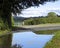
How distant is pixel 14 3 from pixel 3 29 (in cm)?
253

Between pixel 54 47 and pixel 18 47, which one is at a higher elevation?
pixel 54 47

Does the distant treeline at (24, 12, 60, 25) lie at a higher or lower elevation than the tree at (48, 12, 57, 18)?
lower

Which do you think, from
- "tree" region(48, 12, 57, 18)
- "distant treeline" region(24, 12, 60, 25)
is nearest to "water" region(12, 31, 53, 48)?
"distant treeline" region(24, 12, 60, 25)

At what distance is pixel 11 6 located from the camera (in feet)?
74.1

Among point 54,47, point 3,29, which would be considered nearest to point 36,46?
point 54,47

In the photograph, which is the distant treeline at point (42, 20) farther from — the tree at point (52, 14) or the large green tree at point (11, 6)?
the large green tree at point (11, 6)

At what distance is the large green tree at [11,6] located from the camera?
21625mm

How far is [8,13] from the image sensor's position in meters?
22.9

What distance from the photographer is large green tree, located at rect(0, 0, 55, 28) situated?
2162cm

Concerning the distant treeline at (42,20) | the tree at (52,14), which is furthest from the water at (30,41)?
the tree at (52,14)

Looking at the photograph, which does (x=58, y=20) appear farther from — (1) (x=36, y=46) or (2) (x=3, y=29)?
(1) (x=36, y=46)

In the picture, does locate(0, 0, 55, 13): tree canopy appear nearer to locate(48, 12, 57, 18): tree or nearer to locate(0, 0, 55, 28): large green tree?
locate(0, 0, 55, 28): large green tree

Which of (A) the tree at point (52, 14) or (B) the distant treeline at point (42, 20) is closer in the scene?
(B) the distant treeline at point (42, 20)

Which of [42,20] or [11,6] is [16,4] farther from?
[42,20]
